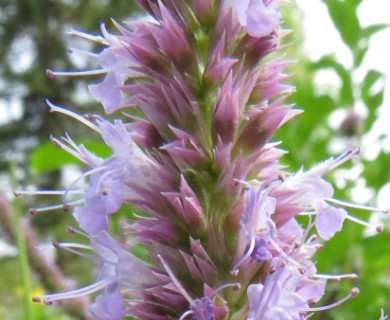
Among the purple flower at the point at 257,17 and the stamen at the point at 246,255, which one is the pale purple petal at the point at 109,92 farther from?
the stamen at the point at 246,255

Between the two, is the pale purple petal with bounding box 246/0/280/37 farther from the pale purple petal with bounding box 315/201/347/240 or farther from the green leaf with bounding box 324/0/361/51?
the green leaf with bounding box 324/0/361/51

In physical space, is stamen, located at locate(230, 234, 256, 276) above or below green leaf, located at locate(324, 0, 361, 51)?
above

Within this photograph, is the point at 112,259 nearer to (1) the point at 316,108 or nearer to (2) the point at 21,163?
(1) the point at 316,108

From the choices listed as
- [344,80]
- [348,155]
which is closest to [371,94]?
[344,80]

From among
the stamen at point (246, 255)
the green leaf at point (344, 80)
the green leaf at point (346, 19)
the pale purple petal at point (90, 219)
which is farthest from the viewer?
the green leaf at point (344, 80)

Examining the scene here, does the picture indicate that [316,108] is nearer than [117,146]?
No

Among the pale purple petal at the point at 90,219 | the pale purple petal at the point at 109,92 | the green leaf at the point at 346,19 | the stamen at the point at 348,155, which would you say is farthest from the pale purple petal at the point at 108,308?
the green leaf at the point at 346,19

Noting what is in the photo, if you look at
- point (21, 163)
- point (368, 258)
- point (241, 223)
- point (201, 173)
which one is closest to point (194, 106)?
point (201, 173)

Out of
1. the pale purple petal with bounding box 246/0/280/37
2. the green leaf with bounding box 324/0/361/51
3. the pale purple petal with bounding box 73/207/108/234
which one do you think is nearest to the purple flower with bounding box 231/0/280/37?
the pale purple petal with bounding box 246/0/280/37

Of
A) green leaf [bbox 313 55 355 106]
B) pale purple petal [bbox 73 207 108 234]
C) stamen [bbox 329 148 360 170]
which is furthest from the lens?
green leaf [bbox 313 55 355 106]

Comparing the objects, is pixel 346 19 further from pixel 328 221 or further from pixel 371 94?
pixel 328 221

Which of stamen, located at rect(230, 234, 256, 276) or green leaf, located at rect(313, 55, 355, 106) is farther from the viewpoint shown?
green leaf, located at rect(313, 55, 355, 106)
